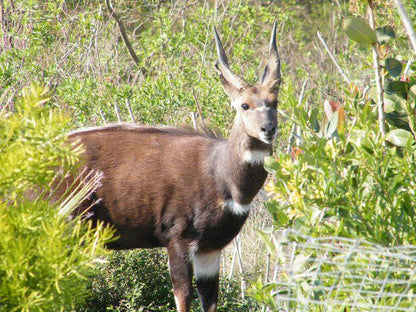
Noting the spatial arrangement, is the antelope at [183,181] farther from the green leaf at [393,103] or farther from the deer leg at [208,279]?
the green leaf at [393,103]

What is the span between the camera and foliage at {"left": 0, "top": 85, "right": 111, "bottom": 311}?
2.56 metres

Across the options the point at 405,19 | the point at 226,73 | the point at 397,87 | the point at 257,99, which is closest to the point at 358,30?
the point at 405,19

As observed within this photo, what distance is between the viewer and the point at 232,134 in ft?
→ 17.6

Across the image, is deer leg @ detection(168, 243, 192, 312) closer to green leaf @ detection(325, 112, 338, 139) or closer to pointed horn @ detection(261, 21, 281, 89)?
pointed horn @ detection(261, 21, 281, 89)

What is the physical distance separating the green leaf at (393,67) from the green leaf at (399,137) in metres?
0.36

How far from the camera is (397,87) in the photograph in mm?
3797

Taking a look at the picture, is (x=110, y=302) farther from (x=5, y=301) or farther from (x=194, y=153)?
Result: (x=5, y=301)

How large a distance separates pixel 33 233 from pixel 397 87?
2094 mm

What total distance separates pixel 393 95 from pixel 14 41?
16.2 ft

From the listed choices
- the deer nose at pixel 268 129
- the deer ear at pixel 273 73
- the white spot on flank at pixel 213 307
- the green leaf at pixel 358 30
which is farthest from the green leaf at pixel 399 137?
the white spot on flank at pixel 213 307

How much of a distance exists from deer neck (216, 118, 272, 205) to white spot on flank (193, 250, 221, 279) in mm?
572

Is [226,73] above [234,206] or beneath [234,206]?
above

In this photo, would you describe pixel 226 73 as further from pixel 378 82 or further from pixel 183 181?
pixel 378 82

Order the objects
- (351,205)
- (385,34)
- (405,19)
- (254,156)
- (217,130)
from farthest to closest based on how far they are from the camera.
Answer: (217,130)
(254,156)
(385,34)
(351,205)
(405,19)
